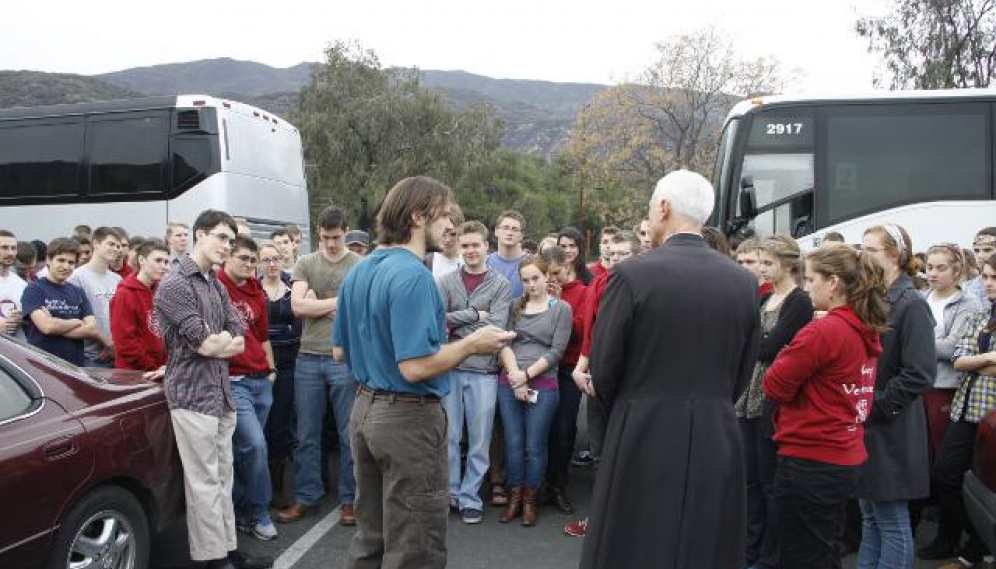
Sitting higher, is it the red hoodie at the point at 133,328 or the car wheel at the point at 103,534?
the red hoodie at the point at 133,328

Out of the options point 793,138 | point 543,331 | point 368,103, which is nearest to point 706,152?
point 368,103

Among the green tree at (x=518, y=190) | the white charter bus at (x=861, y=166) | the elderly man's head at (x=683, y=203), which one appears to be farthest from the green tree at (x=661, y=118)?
the elderly man's head at (x=683, y=203)

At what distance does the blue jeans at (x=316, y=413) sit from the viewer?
5.28 m

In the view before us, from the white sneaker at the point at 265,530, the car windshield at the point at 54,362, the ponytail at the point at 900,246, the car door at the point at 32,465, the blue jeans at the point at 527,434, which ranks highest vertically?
the ponytail at the point at 900,246

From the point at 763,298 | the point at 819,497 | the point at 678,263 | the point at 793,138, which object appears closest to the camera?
the point at 678,263

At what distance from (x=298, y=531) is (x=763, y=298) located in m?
3.39

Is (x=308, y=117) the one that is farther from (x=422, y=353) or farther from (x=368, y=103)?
(x=422, y=353)

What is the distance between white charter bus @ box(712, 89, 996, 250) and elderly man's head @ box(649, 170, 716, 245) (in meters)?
8.07

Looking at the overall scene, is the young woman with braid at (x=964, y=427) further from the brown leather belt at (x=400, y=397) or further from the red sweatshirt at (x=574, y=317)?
the brown leather belt at (x=400, y=397)

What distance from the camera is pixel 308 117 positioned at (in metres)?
36.8

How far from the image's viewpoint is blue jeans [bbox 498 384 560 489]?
5.40 meters

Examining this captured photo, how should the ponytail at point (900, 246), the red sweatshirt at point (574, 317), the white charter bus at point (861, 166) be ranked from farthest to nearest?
1. the white charter bus at point (861, 166)
2. the red sweatshirt at point (574, 317)
3. the ponytail at point (900, 246)

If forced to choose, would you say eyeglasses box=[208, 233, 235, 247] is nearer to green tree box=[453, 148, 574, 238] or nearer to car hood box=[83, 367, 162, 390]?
car hood box=[83, 367, 162, 390]

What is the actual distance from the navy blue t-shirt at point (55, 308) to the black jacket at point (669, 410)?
4.45m
